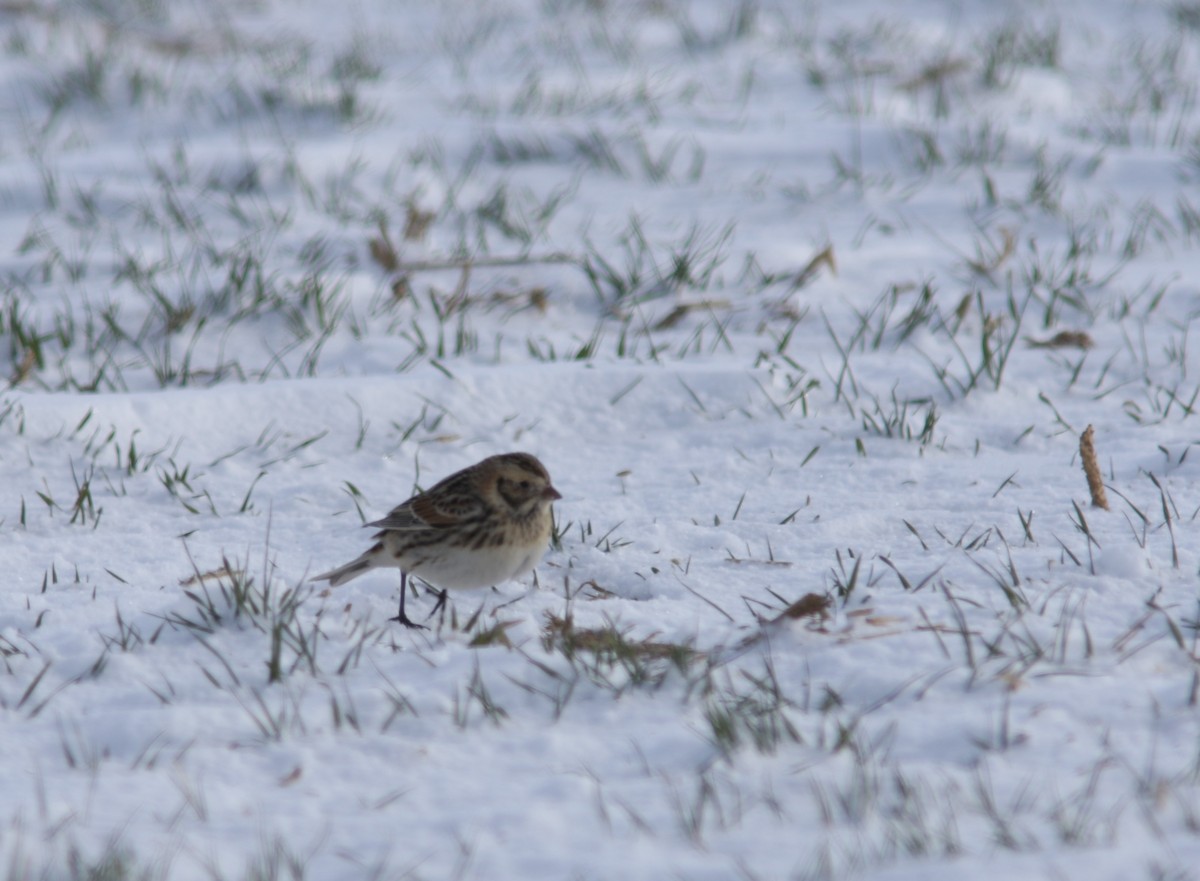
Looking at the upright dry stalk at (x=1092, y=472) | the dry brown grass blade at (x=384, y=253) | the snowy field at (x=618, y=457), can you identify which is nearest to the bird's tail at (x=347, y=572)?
the snowy field at (x=618, y=457)

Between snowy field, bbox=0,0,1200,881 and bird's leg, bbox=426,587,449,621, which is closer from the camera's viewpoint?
snowy field, bbox=0,0,1200,881

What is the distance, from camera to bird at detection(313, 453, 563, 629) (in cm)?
396

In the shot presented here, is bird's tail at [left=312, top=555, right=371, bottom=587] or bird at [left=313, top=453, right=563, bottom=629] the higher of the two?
bird at [left=313, top=453, right=563, bottom=629]

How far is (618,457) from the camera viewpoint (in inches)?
216

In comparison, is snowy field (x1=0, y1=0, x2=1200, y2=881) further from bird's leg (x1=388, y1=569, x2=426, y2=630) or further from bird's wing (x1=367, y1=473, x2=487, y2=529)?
bird's wing (x1=367, y1=473, x2=487, y2=529)

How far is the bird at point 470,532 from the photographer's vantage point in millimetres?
3965

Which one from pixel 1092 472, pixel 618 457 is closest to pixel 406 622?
pixel 618 457

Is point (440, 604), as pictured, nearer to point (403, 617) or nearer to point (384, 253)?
point (403, 617)

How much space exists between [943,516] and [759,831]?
6.96 feet

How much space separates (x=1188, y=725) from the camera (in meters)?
2.90

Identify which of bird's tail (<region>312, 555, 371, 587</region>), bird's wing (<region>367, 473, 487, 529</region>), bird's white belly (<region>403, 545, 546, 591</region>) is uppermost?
bird's wing (<region>367, 473, 487, 529</region>)

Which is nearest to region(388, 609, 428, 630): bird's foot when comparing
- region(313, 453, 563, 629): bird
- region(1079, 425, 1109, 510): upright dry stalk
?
region(313, 453, 563, 629): bird

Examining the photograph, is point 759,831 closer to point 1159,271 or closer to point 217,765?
point 217,765

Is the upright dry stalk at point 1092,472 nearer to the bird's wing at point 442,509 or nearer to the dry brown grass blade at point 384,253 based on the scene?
the bird's wing at point 442,509
